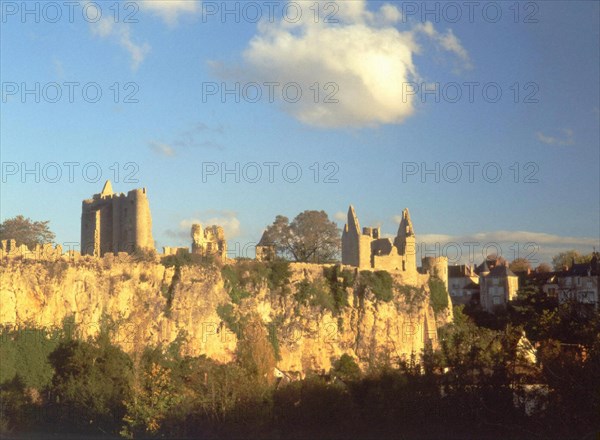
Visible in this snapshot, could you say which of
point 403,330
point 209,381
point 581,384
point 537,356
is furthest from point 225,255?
point 581,384

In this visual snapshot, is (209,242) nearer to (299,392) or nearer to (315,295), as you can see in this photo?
(315,295)

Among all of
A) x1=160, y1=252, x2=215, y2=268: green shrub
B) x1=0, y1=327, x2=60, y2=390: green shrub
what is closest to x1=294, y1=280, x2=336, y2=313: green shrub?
x1=160, y1=252, x2=215, y2=268: green shrub

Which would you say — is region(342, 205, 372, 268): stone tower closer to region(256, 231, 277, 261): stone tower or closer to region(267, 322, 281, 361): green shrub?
region(256, 231, 277, 261): stone tower

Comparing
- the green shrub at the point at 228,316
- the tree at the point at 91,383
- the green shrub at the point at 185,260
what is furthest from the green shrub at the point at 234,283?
the tree at the point at 91,383

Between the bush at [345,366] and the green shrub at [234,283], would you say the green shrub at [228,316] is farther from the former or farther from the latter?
the bush at [345,366]

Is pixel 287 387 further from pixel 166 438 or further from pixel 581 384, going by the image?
pixel 581 384
